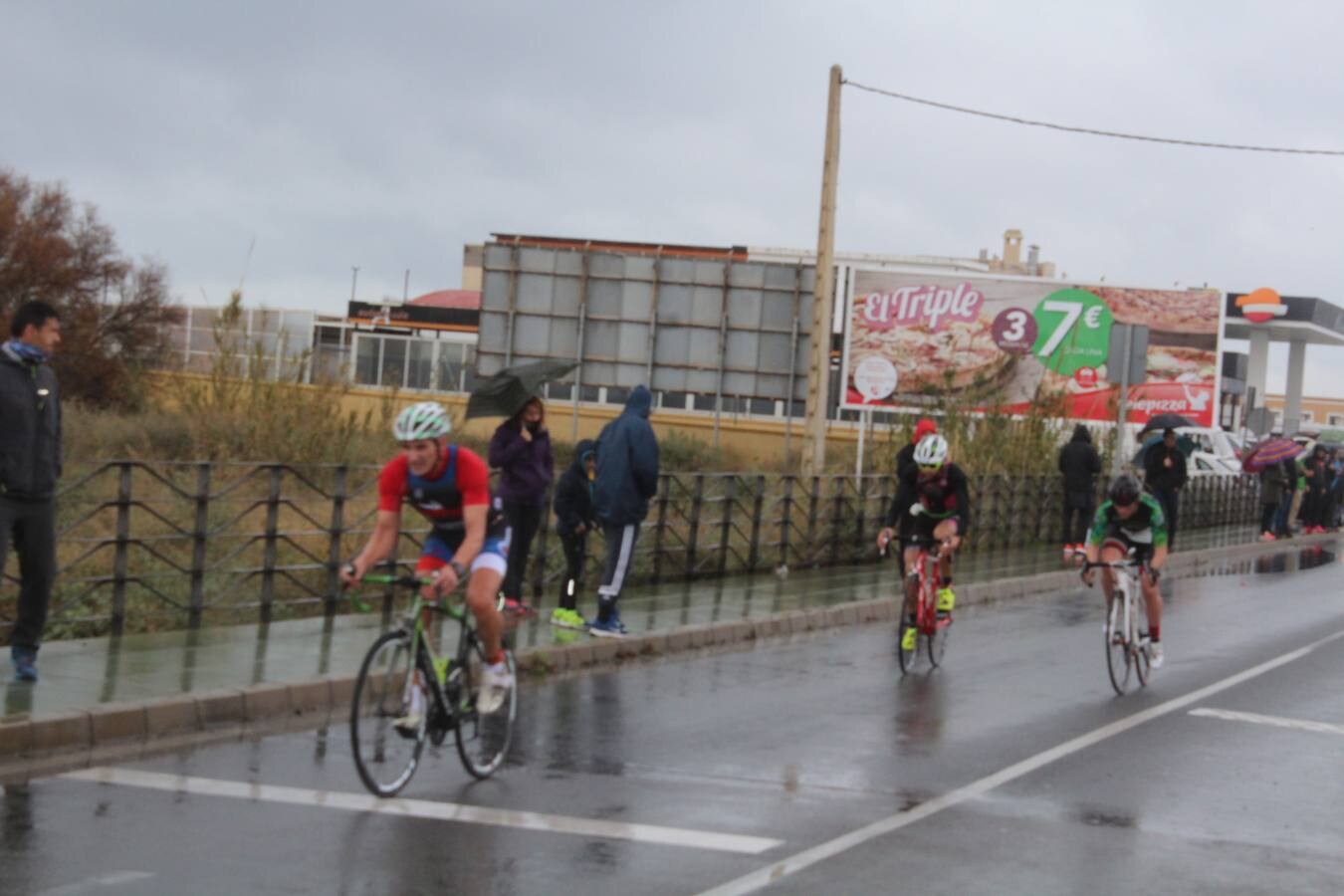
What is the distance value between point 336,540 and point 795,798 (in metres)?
6.61

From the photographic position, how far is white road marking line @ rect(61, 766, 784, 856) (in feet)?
24.9

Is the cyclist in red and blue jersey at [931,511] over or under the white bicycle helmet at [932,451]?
under

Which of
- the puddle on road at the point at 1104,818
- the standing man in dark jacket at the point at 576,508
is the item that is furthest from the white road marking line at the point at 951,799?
the standing man in dark jacket at the point at 576,508

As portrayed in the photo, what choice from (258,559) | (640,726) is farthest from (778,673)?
(258,559)

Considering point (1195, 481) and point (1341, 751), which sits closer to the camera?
point (1341, 751)

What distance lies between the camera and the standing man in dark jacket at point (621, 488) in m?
13.5

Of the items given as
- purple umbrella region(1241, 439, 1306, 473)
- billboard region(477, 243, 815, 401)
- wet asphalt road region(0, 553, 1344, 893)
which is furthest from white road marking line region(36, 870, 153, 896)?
purple umbrella region(1241, 439, 1306, 473)

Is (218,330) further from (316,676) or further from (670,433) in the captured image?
(670,433)

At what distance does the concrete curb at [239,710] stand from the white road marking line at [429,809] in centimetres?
43

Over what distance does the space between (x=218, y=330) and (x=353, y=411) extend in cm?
235

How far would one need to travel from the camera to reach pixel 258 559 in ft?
61.5

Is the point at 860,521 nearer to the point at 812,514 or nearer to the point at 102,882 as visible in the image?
the point at 812,514

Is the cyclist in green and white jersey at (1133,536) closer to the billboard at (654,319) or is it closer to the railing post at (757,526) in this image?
the railing post at (757,526)

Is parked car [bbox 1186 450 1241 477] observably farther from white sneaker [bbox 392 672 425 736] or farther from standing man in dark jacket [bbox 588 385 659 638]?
white sneaker [bbox 392 672 425 736]
